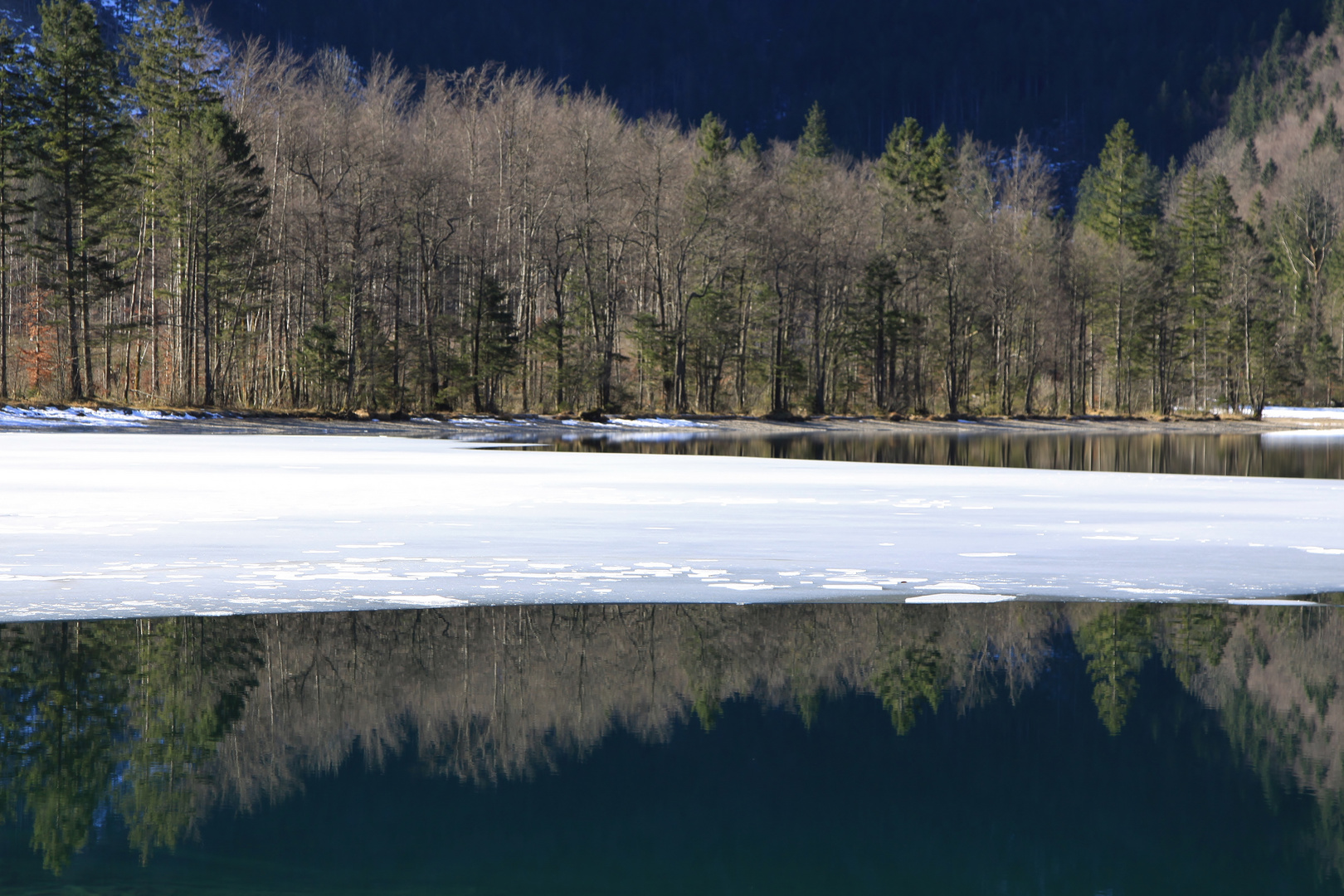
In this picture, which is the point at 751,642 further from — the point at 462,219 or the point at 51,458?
the point at 462,219

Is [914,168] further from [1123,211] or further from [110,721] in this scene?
[110,721]

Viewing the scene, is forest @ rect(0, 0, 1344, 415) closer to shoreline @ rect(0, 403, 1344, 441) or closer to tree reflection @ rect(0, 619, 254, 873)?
shoreline @ rect(0, 403, 1344, 441)

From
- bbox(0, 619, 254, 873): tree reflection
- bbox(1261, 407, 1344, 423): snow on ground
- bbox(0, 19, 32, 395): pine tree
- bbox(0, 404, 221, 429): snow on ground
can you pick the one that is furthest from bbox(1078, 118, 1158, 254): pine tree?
bbox(0, 619, 254, 873): tree reflection

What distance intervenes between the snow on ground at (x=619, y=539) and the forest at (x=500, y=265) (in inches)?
1013

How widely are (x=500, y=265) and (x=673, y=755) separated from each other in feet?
165

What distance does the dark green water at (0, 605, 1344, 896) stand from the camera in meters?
4.69

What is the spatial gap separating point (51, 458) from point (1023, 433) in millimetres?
45098

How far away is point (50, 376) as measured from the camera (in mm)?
51406

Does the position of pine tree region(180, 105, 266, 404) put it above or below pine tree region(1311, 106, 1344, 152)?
below

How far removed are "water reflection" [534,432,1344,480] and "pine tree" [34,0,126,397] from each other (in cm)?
1716

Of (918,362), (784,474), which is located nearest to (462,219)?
(918,362)

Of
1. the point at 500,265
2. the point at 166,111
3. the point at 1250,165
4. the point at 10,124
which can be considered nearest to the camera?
the point at 10,124

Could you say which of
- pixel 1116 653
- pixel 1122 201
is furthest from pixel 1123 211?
pixel 1116 653

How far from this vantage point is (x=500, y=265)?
54906mm
